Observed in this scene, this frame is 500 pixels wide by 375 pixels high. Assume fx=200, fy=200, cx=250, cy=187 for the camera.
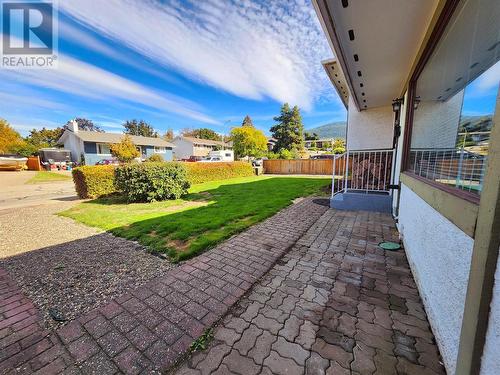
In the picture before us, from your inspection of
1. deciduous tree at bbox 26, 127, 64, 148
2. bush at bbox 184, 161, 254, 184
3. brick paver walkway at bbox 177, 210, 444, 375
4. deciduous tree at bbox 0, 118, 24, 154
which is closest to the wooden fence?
bush at bbox 184, 161, 254, 184

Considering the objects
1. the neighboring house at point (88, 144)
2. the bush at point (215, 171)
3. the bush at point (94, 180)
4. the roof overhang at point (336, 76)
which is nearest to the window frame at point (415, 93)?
Result: the roof overhang at point (336, 76)

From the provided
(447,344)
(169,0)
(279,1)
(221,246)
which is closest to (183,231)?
(221,246)

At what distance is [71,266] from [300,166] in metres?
21.4

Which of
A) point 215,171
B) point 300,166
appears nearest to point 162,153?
point 215,171

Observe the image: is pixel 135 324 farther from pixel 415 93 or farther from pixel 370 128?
pixel 370 128

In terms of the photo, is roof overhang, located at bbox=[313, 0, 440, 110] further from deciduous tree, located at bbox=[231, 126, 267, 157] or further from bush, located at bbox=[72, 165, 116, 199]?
deciduous tree, located at bbox=[231, 126, 267, 157]

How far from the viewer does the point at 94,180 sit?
8414 millimetres

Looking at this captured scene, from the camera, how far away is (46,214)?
643cm

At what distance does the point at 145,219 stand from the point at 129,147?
20.5 meters

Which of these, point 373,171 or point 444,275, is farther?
point 373,171

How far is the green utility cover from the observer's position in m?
3.43

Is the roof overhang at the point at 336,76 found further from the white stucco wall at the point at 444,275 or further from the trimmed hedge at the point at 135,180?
the trimmed hedge at the point at 135,180

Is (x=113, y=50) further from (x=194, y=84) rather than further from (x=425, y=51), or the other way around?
(x=425, y=51)

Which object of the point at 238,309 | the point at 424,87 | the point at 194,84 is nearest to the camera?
the point at 238,309
